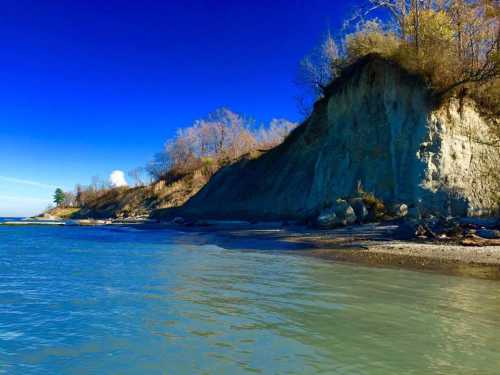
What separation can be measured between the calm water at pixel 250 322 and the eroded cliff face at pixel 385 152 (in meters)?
11.4

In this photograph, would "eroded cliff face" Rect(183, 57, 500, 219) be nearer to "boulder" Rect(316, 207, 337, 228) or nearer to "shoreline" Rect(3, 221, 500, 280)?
"boulder" Rect(316, 207, 337, 228)

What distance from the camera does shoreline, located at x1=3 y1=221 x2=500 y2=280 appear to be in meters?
9.85

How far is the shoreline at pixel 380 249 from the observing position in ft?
32.3

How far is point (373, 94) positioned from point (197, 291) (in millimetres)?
19980

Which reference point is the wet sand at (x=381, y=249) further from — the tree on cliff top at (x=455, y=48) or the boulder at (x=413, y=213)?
the tree on cliff top at (x=455, y=48)

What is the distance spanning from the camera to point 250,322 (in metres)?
5.52

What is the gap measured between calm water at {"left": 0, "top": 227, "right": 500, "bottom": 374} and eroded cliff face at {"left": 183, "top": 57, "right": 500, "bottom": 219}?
37.3 ft

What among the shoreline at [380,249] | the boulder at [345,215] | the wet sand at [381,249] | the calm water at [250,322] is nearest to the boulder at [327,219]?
the boulder at [345,215]

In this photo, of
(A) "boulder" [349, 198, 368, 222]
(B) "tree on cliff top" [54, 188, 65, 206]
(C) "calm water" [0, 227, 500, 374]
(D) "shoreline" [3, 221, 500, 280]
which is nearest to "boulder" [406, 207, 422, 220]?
(D) "shoreline" [3, 221, 500, 280]

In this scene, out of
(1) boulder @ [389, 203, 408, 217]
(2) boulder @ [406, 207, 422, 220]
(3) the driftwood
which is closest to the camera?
(3) the driftwood

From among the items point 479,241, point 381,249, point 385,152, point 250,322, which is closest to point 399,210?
point 385,152

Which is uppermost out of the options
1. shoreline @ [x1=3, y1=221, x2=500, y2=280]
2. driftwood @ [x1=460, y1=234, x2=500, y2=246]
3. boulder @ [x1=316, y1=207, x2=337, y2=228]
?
boulder @ [x1=316, y1=207, x2=337, y2=228]

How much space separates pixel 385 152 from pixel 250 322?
18.5 metres

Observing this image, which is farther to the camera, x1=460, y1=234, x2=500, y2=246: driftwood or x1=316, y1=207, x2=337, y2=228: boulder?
x1=316, y1=207, x2=337, y2=228: boulder
